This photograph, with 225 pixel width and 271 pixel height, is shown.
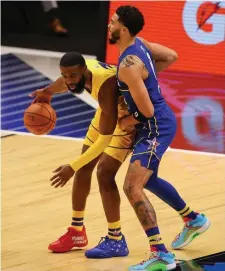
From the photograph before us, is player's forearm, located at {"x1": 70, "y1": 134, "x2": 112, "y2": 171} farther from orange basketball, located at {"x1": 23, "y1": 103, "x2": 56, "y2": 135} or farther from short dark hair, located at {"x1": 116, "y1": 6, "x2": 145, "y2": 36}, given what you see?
short dark hair, located at {"x1": 116, "y1": 6, "x2": 145, "y2": 36}

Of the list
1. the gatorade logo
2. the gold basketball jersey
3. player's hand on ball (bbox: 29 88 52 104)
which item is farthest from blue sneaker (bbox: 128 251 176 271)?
the gatorade logo

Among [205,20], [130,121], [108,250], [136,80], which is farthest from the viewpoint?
[205,20]

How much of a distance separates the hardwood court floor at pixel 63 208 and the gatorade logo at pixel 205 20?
2803 mm

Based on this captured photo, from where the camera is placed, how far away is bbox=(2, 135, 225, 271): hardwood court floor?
639 cm

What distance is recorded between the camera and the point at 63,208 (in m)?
7.39

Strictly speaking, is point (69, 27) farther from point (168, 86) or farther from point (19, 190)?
point (19, 190)

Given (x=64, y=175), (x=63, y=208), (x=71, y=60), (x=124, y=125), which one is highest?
(x=71, y=60)

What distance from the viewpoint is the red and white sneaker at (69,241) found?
21.3 ft

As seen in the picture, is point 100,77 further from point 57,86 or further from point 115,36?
point 57,86

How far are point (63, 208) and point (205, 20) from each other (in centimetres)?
448

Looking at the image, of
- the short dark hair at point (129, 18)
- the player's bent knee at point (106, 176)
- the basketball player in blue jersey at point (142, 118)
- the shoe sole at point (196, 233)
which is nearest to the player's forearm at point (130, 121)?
the basketball player in blue jersey at point (142, 118)

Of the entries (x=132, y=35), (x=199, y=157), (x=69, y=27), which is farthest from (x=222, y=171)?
(x=69, y=27)

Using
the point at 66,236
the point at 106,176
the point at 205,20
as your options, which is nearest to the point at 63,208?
the point at 66,236

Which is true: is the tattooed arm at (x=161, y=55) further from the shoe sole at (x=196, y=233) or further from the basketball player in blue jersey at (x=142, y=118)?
the shoe sole at (x=196, y=233)
